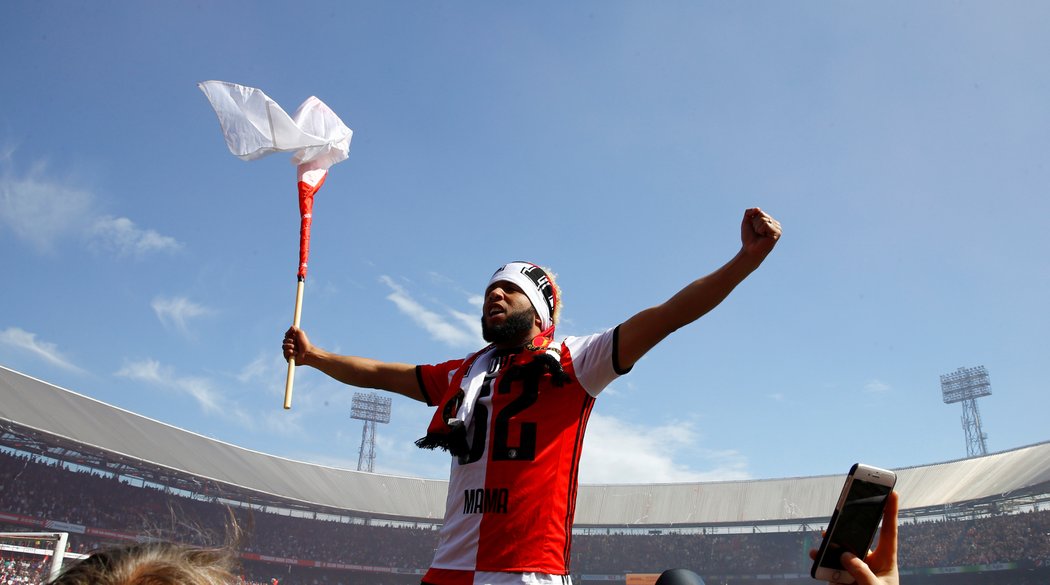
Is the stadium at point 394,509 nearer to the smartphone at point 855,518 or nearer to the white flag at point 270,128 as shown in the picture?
the white flag at point 270,128

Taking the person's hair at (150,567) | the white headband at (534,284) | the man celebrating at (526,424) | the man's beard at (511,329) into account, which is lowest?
the person's hair at (150,567)

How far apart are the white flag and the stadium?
27.3 m

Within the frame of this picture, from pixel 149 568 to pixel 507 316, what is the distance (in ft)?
8.00

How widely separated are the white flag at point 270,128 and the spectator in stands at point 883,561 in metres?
3.86

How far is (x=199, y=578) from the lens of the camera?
1129 millimetres

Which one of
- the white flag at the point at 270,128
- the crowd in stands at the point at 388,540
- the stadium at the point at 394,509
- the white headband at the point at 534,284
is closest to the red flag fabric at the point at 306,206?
the white flag at the point at 270,128

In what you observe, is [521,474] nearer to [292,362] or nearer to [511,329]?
[511,329]

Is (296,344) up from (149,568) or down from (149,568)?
up

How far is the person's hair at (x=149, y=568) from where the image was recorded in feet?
3.58

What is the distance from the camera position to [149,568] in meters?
1.12

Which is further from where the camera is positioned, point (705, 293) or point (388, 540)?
point (388, 540)

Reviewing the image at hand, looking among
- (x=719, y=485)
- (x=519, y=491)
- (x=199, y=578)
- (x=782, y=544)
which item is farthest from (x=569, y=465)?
(x=719, y=485)

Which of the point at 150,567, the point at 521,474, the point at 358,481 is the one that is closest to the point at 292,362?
the point at 521,474

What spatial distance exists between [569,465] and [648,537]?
1863 inches
